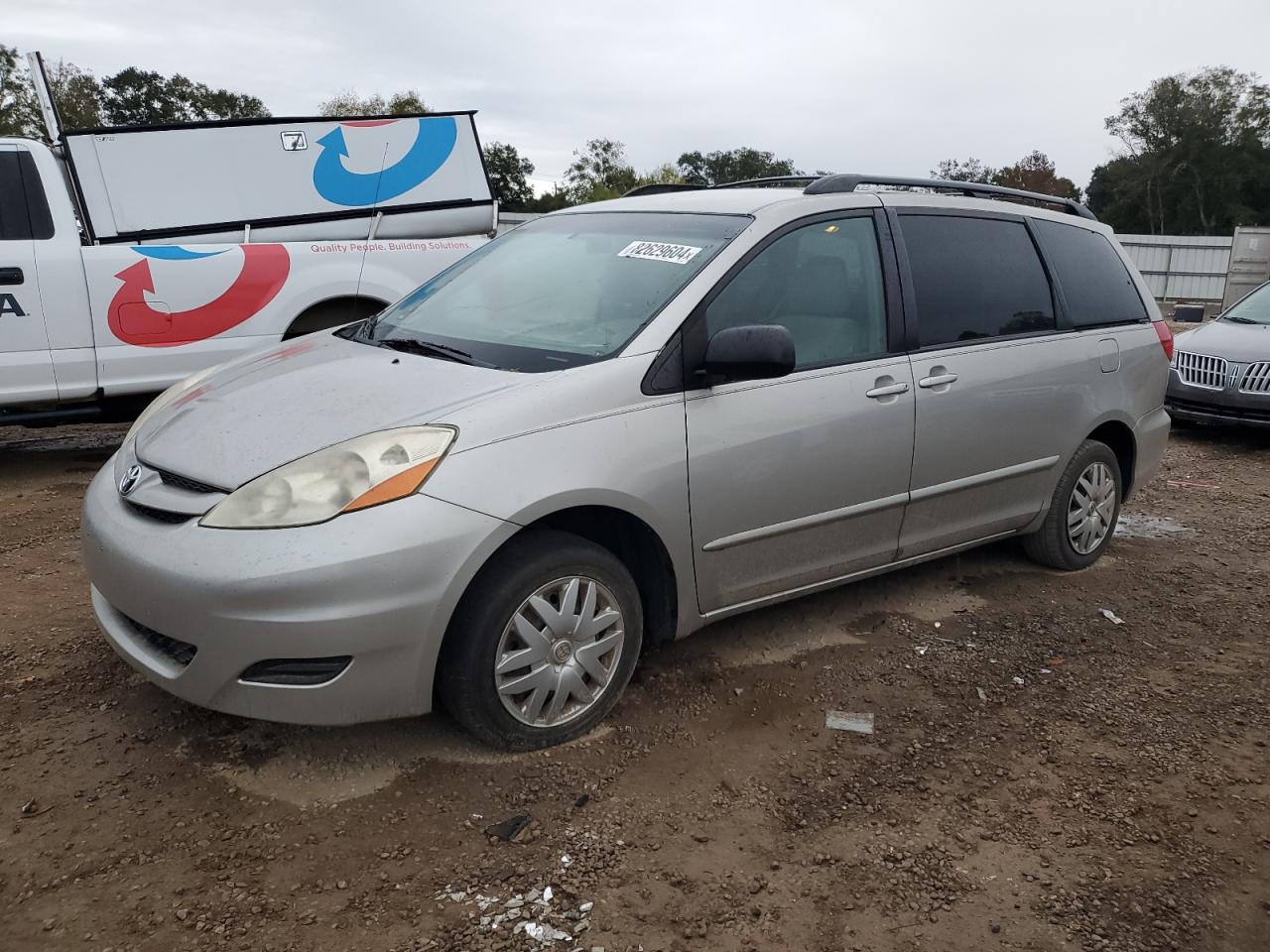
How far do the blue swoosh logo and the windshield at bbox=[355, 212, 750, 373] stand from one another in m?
2.98

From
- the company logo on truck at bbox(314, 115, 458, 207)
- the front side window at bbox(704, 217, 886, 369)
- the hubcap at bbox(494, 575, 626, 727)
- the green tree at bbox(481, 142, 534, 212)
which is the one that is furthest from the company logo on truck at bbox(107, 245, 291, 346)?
the green tree at bbox(481, 142, 534, 212)

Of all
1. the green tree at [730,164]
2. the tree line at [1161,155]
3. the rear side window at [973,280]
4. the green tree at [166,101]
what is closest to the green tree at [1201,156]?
the tree line at [1161,155]

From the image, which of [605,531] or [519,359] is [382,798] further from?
[519,359]

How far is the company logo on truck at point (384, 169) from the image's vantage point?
7.21 meters

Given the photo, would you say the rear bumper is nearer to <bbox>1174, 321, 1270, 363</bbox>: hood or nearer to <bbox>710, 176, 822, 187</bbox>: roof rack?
<bbox>710, 176, 822, 187</bbox>: roof rack

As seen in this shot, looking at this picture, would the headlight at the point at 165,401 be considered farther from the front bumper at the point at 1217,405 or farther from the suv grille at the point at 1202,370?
the suv grille at the point at 1202,370

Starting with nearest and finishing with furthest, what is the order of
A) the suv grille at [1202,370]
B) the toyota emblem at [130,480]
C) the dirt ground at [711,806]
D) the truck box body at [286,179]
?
the dirt ground at [711,806] < the toyota emblem at [130,480] < the truck box body at [286,179] < the suv grille at [1202,370]

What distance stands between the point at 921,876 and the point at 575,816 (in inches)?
36.6

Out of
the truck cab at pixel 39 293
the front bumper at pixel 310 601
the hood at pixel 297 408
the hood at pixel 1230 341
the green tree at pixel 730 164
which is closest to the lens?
the front bumper at pixel 310 601

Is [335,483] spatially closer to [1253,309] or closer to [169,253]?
[169,253]

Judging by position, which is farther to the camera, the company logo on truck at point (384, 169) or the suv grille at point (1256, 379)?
the suv grille at point (1256, 379)

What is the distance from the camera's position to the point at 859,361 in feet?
12.2

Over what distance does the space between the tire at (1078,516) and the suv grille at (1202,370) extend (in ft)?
14.4

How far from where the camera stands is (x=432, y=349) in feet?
11.3
